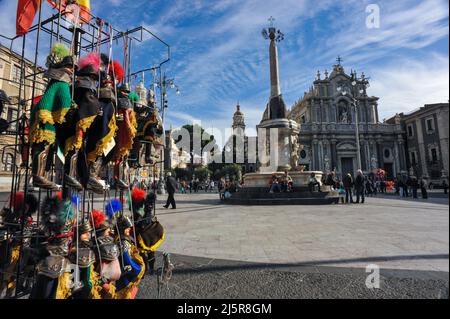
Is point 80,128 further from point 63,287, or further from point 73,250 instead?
point 63,287

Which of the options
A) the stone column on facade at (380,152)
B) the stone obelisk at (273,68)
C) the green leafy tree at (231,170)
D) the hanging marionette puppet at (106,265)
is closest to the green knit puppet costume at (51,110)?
the hanging marionette puppet at (106,265)

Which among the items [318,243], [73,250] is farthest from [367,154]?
[73,250]

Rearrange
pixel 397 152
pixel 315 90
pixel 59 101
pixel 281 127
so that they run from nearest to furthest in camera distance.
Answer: pixel 59 101, pixel 281 127, pixel 397 152, pixel 315 90

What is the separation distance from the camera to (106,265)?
7.73 ft

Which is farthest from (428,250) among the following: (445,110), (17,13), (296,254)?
(17,13)

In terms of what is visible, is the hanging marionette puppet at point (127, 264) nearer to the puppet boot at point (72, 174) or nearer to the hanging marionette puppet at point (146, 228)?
the hanging marionette puppet at point (146, 228)

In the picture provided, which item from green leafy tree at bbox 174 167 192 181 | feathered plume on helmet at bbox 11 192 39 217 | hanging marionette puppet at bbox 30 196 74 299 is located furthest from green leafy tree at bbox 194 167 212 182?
hanging marionette puppet at bbox 30 196 74 299

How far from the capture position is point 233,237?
5.61 m

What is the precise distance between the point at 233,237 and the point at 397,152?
5424cm

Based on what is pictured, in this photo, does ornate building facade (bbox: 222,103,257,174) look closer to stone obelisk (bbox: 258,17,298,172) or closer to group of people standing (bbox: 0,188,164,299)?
stone obelisk (bbox: 258,17,298,172)

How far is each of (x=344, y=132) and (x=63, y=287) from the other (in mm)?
52375

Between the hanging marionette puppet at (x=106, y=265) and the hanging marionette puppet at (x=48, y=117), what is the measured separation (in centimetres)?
71

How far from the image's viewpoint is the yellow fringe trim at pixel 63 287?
1946 millimetres

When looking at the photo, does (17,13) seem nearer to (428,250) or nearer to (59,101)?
(59,101)
